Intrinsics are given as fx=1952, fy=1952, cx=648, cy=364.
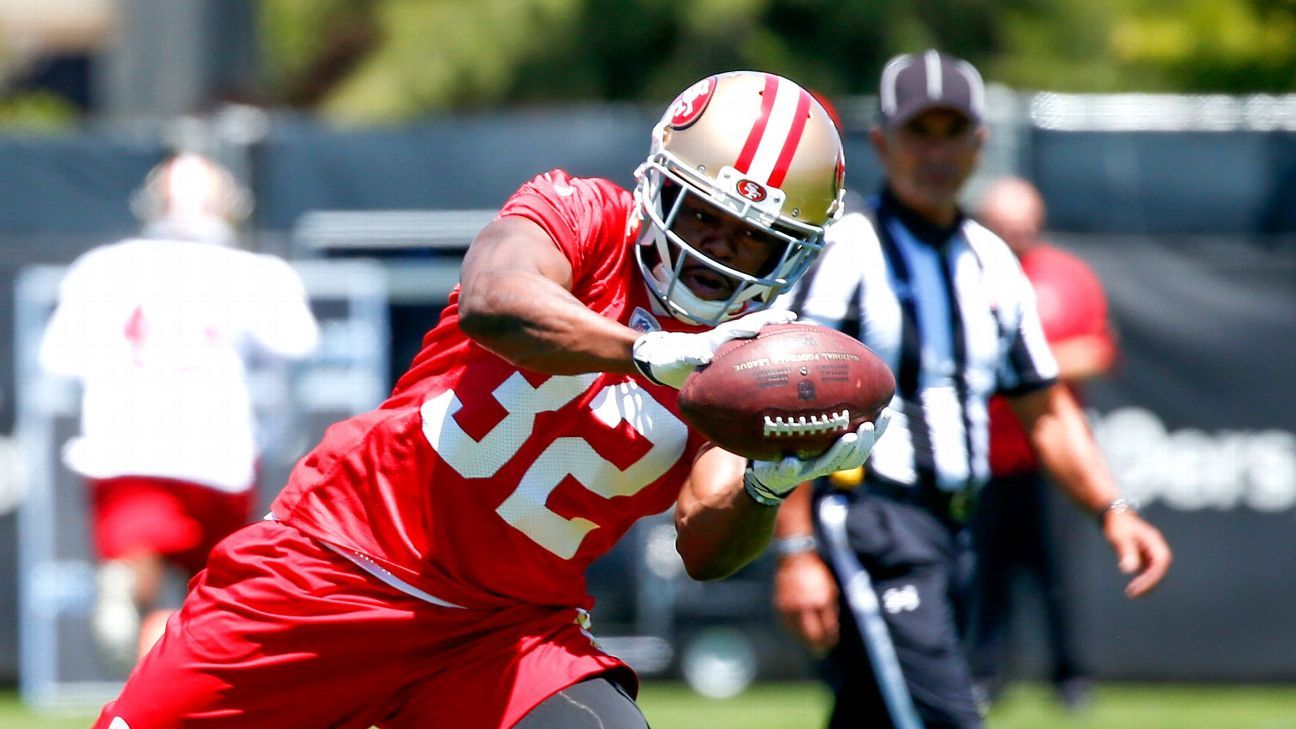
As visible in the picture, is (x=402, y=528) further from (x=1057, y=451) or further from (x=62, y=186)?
(x=62, y=186)

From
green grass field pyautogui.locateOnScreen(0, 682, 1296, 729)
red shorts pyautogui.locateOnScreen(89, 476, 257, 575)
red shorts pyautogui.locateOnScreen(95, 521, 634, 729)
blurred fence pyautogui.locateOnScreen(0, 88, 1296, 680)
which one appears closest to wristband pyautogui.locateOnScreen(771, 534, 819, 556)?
red shorts pyautogui.locateOnScreen(95, 521, 634, 729)

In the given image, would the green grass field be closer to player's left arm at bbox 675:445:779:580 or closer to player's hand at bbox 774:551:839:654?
player's hand at bbox 774:551:839:654

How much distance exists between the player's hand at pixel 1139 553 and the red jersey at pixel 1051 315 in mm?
2823

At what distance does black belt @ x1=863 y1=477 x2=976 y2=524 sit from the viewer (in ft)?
15.3

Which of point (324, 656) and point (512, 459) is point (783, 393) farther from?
point (324, 656)

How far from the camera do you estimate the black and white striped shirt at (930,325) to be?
4703 mm

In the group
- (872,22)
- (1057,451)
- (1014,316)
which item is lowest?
(1057,451)

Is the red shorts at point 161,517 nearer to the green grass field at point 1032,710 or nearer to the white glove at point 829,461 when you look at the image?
the green grass field at point 1032,710

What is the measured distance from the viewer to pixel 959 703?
442 centimetres

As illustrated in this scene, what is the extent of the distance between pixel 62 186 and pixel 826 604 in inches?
217

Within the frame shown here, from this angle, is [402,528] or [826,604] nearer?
A: [402,528]

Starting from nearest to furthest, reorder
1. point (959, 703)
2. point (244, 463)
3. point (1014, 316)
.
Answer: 1. point (959, 703)
2. point (1014, 316)
3. point (244, 463)

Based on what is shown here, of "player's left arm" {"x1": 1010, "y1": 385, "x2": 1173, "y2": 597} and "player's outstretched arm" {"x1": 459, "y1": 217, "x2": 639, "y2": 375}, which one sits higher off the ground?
"player's outstretched arm" {"x1": 459, "y1": 217, "x2": 639, "y2": 375}

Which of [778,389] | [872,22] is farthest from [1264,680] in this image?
[872,22]
